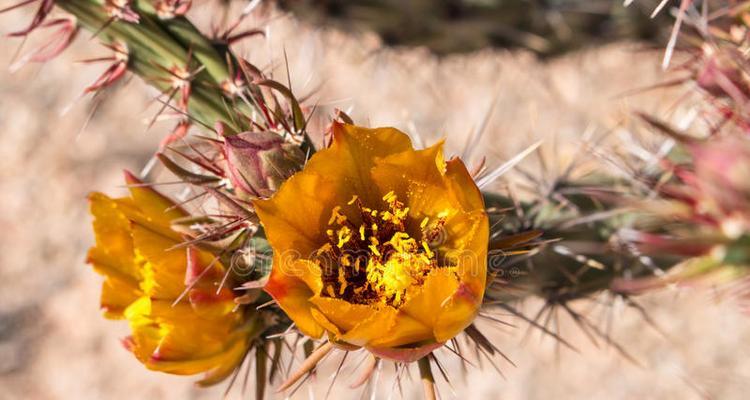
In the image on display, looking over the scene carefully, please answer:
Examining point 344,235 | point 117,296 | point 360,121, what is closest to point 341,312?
point 344,235

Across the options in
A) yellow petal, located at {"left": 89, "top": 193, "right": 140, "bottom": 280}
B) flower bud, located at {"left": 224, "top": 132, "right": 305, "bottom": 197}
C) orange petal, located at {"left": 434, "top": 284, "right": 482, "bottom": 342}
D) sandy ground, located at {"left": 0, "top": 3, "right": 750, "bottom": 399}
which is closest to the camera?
orange petal, located at {"left": 434, "top": 284, "right": 482, "bottom": 342}

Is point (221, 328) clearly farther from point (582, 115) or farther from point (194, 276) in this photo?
point (582, 115)

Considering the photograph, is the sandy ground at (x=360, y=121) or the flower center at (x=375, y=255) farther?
the sandy ground at (x=360, y=121)

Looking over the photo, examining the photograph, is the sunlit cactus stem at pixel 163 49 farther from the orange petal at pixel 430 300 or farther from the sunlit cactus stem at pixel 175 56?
the orange petal at pixel 430 300

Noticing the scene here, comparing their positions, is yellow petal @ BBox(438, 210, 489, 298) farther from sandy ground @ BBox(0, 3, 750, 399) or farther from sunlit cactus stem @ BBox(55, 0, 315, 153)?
sandy ground @ BBox(0, 3, 750, 399)

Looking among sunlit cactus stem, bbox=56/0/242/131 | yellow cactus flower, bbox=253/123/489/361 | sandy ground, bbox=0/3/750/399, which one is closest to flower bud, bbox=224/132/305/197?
yellow cactus flower, bbox=253/123/489/361

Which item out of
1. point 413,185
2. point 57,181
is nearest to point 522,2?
point 413,185

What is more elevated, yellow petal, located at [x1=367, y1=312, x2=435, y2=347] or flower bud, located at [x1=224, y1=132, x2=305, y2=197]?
flower bud, located at [x1=224, y1=132, x2=305, y2=197]

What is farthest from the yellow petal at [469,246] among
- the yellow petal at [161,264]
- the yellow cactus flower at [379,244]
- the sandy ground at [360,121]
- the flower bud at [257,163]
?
the sandy ground at [360,121]
